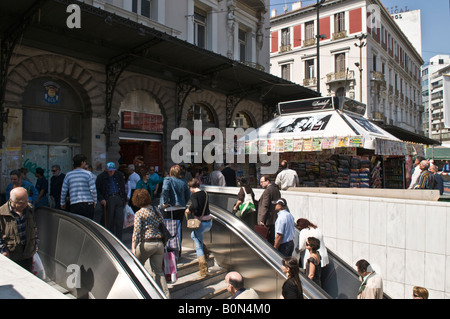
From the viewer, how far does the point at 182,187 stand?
19.7 ft

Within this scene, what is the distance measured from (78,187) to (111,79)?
23.3 ft

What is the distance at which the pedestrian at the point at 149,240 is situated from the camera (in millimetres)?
4461

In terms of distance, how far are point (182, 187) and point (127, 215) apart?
1209 millimetres

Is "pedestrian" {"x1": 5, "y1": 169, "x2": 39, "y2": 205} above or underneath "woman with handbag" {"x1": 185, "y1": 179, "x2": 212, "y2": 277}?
above

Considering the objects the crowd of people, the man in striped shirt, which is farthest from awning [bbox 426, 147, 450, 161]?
the man in striped shirt

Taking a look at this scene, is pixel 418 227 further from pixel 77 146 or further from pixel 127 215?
pixel 77 146

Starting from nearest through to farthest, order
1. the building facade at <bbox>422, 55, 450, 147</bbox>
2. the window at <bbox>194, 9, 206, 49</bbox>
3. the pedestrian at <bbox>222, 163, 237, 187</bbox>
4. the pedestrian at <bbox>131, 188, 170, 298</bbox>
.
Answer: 1. the pedestrian at <bbox>131, 188, 170, 298</bbox>
2. the pedestrian at <bbox>222, 163, 237, 187</bbox>
3. the window at <bbox>194, 9, 206, 49</bbox>
4. the building facade at <bbox>422, 55, 450, 147</bbox>

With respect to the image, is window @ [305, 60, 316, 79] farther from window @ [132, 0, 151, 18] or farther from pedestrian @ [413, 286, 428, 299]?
pedestrian @ [413, 286, 428, 299]

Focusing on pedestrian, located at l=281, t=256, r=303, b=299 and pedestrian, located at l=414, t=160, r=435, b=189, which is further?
pedestrian, located at l=414, t=160, r=435, b=189

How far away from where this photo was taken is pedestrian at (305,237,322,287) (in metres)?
5.28

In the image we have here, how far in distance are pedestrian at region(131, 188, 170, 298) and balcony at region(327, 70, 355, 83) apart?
105 ft

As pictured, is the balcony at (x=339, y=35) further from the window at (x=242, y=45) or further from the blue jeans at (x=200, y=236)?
the blue jeans at (x=200, y=236)

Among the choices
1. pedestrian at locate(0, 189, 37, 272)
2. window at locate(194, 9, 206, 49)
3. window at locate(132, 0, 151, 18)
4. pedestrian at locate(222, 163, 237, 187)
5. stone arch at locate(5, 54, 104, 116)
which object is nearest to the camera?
pedestrian at locate(0, 189, 37, 272)
